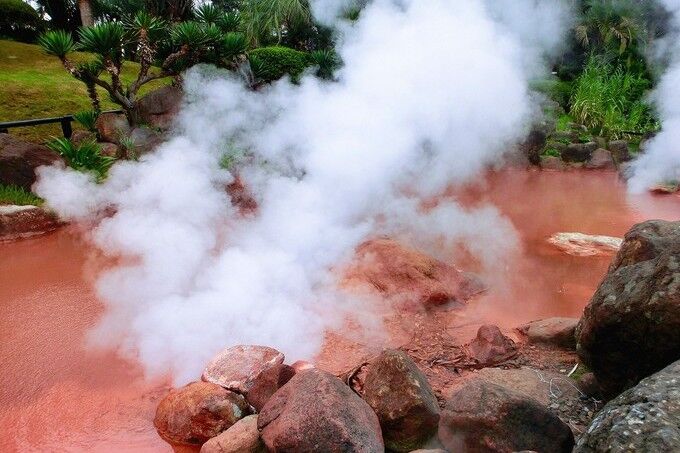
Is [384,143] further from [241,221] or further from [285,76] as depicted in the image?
[285,76]

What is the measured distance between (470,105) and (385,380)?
4.77 m

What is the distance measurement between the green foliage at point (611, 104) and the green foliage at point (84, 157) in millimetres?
10968

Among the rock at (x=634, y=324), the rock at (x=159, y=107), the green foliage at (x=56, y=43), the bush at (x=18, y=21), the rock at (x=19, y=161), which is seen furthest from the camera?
the bush at (x=18, y=21)

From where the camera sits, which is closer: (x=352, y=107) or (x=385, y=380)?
(x=385, y=380)

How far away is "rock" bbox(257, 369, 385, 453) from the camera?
254 centimetres

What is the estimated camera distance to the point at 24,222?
6562 millimetres

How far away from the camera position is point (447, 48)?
5.77 metres

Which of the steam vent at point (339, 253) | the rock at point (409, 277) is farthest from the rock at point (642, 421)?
the rock at point (409, 277)

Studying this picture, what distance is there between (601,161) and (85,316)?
10.5m

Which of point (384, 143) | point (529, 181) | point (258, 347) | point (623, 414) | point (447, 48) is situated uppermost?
point (447, 48)

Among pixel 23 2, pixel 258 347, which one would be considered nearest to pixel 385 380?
pixel 258 347

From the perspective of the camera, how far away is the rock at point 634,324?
235cm

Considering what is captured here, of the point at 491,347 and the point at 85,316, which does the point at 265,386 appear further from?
the point at 85,316

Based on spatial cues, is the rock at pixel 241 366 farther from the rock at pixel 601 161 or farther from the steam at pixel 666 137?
the rock at pixel 601 161
